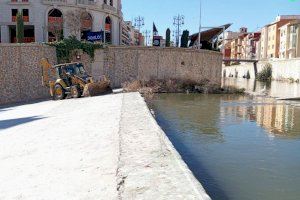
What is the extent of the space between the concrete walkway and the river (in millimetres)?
1146

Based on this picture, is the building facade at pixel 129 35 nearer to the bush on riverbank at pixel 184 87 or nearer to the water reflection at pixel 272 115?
the bush on riverbank at pixel 184 87

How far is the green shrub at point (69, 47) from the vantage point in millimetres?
31391

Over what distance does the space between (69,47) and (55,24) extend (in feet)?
57.5

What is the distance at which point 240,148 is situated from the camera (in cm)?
1257

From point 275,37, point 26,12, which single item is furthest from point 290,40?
point 26,12

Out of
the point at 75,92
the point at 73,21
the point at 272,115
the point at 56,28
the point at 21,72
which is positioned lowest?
the point at 272,115

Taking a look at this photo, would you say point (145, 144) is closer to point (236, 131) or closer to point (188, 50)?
point (236, 131)

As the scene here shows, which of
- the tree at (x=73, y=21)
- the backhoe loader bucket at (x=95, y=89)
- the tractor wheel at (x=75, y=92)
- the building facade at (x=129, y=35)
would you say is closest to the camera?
the backhoe loader bucket at (x=95, y=89)

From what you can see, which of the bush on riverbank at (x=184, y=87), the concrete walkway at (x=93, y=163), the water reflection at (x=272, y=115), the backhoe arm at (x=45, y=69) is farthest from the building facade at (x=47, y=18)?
the concrete walkway at (x=93, y=163)

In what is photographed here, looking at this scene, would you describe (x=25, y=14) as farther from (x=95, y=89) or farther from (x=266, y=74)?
(x=266, y=74)

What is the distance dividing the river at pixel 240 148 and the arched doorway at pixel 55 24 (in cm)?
2751

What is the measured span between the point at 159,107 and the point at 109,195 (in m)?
18.3

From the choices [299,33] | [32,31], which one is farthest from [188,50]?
[299,33]

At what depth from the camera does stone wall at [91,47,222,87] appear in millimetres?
34656
